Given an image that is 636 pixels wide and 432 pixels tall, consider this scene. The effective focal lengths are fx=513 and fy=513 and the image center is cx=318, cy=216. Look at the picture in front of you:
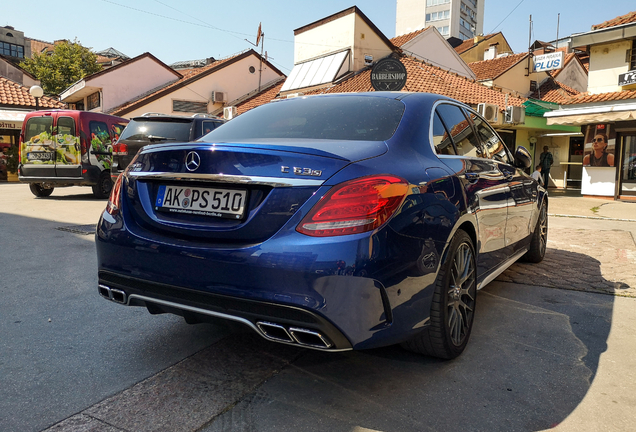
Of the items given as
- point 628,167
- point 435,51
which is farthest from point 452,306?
point 435,51

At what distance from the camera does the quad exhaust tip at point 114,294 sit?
261 centimetres

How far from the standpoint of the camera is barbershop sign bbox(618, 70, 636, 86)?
16.0 m

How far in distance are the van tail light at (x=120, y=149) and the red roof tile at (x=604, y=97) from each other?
1442 cm

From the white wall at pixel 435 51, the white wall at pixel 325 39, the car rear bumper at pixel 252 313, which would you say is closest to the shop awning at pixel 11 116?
the white wall at pixel 325 39

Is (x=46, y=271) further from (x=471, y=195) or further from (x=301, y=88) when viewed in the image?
(x=301, y=88)

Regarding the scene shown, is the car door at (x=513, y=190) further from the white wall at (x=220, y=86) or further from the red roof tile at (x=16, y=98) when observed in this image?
the white wall at (x=220, y=86)

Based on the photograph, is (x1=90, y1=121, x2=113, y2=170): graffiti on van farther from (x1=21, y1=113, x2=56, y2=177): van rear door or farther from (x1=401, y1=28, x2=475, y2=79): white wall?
(x1=401, y1=28, x2=475, y2=79): white wall

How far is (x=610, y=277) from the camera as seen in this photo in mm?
5109

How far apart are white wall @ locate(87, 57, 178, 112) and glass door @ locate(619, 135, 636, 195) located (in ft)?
86.8

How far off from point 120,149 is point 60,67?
3621 centimetres

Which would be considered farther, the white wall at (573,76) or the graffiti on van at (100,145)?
the white wall at (573,76)

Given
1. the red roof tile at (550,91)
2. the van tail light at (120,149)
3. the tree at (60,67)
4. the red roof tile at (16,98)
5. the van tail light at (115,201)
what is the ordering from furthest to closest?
the tree at (60,67)
the red roof tile at (550,91)
the red roof tile at (16,98)
the van tail light at (120,149)
the van tail light at (115,201)

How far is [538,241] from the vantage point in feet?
18.1

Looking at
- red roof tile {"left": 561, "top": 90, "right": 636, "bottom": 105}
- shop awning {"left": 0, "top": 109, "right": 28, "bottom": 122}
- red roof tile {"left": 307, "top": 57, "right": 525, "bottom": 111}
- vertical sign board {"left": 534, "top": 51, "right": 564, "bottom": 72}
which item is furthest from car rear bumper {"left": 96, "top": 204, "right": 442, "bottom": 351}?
vertical sign board {"left": 534, "top": 51, "right": 564, "bottom": 72}
